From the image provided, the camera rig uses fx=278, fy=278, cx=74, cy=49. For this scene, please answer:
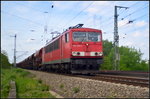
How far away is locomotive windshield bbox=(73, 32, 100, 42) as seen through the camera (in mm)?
20219

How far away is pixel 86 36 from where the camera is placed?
67.2ft

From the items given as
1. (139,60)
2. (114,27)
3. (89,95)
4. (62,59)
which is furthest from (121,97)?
(139,60)

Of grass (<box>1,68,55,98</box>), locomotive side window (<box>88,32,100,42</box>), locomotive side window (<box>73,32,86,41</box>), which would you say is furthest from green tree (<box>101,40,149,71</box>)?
grass (<box>1,68,55,98</box>)

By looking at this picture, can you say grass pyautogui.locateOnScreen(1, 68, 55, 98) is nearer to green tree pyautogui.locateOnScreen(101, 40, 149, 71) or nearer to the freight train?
the freight train

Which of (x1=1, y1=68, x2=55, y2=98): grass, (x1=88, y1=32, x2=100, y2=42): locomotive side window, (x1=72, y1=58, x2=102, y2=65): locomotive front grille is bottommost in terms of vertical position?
(x1=1, y1=68, x2=55, y2=98): grass

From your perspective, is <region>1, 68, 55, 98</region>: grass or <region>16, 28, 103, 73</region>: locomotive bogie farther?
<region>16, 28, 103, 73</region>: locomotive bogie

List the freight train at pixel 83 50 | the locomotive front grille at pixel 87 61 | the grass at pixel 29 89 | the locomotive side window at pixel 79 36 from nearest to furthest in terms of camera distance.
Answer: the grass at pixel 29 89 < the locomotive front grille at pixel 87 61 < the freight train at pixel 83 50 < the locomotive side window at pixel 79 36

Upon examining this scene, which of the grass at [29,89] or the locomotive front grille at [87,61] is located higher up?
the locomotive front grille at [87,61]

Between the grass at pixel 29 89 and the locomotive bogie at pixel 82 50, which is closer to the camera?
the grass at pixel 29 89

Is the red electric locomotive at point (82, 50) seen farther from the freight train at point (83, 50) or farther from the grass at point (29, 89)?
the grass at point (29, 89)

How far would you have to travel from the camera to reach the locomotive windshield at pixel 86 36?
20219mm

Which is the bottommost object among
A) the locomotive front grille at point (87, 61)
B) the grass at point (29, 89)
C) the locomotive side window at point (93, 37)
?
the grass at point (29, 89)

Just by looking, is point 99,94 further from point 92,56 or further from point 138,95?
point 92,56

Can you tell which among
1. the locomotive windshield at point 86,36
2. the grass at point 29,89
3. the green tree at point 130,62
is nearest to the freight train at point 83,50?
the locomotive windshield at point 86,36
